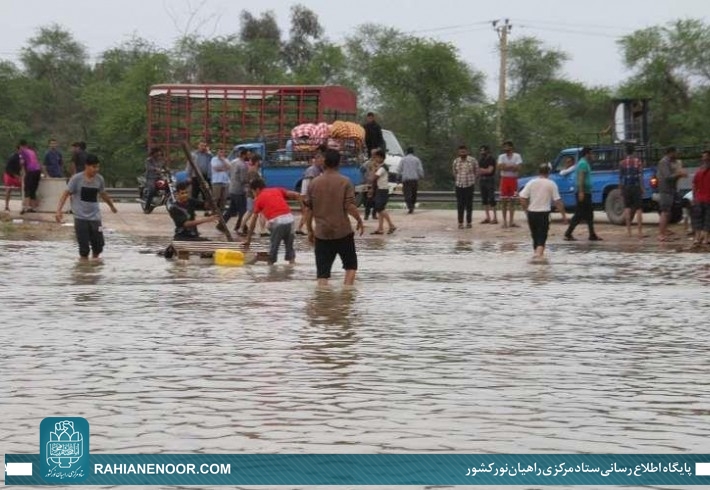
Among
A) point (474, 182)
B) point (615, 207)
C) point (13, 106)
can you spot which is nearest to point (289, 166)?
point (474, 182)

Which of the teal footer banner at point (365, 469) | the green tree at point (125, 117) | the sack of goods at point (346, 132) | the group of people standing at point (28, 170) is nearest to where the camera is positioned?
the teal footer banner at point (365, 469)

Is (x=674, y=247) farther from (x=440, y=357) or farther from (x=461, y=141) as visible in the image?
(x=461, y=141)

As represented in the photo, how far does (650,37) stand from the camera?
81438mm

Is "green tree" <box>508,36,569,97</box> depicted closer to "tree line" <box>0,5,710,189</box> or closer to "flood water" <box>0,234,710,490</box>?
Answer: "tree line" <box>0,5,710,189</box>

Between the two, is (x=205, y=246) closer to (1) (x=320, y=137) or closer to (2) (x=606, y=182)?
(2) (x=606, y=182)

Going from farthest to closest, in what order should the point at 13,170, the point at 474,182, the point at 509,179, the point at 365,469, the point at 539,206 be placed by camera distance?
the point at 13,170, the point at 509,179, the point at 474,182, the point at 539,206, the point at 365,469

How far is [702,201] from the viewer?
88.6ft

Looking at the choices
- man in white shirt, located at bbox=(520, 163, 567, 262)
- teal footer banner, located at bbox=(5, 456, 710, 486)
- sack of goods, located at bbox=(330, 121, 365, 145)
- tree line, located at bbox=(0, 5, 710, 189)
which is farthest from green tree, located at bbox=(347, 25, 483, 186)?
teal footer banner, located at bbox=(5, 456, 710, 486)

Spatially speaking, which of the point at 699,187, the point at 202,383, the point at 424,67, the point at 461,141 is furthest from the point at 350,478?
the point at 424,67

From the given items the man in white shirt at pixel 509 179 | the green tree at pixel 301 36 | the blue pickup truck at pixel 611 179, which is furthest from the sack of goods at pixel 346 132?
the green tree at pixel 301 36

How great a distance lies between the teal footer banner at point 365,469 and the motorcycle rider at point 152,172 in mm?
27550

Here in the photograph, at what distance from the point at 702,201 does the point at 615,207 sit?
19.5 ft

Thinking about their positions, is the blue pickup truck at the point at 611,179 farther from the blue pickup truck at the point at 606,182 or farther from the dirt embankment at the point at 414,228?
the dirt embankment at the point at 414,228

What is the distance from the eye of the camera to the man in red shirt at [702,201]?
2692cm
